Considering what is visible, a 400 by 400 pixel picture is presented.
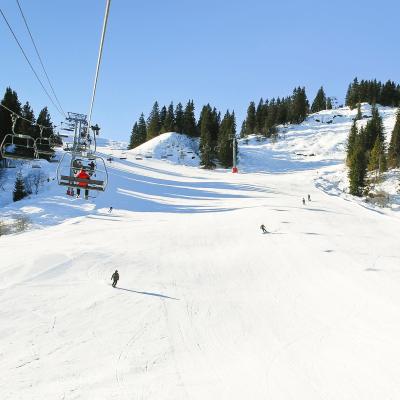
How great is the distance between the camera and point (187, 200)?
56.0 metres

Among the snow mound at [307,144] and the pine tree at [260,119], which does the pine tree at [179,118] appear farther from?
the pine tree at [260,119]

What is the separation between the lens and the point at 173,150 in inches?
4031

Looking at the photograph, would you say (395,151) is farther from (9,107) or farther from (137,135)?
(137,135)

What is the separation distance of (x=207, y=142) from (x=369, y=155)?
105 ft

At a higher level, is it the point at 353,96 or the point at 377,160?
the point at 353,96

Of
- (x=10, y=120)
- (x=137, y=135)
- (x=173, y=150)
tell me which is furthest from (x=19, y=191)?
(x=137, y=135)

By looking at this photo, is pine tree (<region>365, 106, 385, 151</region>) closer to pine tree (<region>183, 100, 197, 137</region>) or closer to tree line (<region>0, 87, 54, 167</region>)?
pine tree (<region>183, 100, 197, 137</region>)

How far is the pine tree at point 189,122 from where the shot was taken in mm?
113375

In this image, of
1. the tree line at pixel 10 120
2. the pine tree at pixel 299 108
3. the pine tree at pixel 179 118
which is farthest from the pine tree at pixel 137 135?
the tree line at pixel 10 120

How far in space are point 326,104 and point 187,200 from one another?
106819 millimetres

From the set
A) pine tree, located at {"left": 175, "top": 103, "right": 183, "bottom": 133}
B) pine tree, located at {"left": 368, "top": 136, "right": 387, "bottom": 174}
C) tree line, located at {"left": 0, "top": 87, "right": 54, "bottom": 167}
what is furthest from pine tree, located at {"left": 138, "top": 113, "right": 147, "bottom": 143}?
pine tree, located at {"left": 368, "top": 136, "right": 387, "bottom": 174}

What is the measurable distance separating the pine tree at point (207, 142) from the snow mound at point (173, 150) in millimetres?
3619

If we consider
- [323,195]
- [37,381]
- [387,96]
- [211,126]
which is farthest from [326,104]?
[37,381]

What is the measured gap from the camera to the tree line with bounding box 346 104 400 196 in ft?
216
